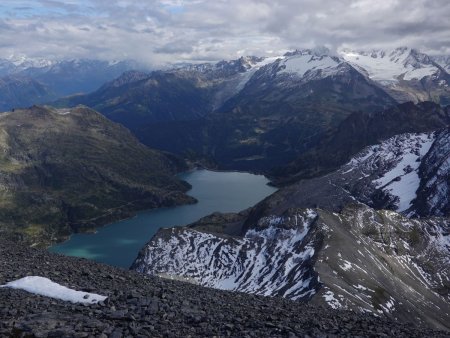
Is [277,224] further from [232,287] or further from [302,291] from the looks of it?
[302,291]

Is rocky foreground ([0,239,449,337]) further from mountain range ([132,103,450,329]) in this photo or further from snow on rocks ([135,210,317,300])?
snow on rocks ([135,210,317,300])

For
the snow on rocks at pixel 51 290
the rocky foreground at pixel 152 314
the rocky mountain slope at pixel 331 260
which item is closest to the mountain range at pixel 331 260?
the rocky mountain slope at pixel 331 260

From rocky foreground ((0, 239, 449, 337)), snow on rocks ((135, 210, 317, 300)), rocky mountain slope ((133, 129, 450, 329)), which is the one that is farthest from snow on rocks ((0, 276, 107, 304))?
snow on rocks ((135, 210, 317, 300))

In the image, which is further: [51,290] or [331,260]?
[331,260]

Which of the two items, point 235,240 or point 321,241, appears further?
point 235,240

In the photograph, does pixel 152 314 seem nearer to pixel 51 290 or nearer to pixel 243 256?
pixel 51 290

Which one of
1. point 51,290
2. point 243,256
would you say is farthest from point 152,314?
point 243,256

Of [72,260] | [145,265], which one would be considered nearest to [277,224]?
[145,265]
